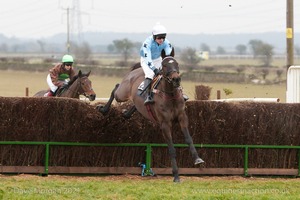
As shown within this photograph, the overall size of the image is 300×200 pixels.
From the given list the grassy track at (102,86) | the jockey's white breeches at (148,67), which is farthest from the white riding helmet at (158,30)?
the grassy track at (102,86)

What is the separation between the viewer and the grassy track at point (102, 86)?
132 feet

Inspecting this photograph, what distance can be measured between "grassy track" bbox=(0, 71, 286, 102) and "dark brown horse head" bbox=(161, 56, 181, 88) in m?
22.8

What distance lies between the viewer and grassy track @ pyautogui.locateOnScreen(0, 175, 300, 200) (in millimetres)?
10727

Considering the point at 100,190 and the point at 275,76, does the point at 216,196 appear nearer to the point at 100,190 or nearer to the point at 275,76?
the point at 100,190

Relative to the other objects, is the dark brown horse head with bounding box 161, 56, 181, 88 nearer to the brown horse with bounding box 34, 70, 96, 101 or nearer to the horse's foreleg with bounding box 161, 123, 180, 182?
the horse's foreleg with bounding box 161, 123, 180, 182

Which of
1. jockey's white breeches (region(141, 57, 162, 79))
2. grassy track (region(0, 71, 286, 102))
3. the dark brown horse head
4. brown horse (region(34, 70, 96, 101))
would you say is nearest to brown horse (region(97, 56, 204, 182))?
the dark brown horse head

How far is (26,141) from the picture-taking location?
46.6 ft

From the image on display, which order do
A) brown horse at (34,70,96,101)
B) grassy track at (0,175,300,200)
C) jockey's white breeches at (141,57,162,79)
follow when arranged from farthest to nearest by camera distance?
brown horse at (34,70,96,101)
jockey's white breeches at (141,57,162,79)
grassy track at (0,175,300,200)

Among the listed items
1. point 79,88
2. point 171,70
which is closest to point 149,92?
point 171,70

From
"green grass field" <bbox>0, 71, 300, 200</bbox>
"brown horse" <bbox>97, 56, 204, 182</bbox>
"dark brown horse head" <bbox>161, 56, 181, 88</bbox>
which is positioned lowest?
"green grass field" <bbox>0, 71, 300, 200</bbox>

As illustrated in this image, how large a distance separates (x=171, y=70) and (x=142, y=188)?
2.53 m

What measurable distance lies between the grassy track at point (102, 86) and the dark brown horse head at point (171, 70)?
2277 cm

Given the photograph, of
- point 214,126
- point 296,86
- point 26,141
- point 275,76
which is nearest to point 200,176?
point 214,126

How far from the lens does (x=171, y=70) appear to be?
1352cm
